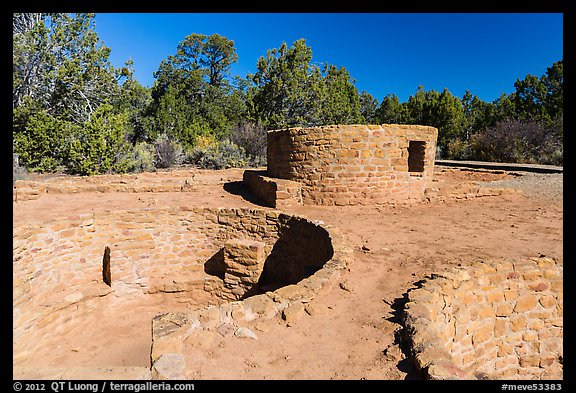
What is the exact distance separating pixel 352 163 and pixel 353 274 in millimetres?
4270

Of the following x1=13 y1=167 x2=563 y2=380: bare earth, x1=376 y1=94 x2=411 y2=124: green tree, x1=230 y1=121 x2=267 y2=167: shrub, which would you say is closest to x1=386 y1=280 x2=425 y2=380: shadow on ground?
x1=13 y1=167 x2=563 y2=380: bare earth

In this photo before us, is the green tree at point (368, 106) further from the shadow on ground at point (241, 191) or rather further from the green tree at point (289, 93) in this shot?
the shadow on ground at point (241, 191)

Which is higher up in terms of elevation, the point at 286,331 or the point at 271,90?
the point at 271,90

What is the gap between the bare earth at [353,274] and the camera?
116 inches

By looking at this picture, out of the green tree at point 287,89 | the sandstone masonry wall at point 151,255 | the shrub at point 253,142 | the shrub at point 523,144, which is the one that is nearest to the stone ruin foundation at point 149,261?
the sandstone masonry wall at point 151,255

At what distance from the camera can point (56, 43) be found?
60.6 feet

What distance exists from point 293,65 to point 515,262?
70.5 feet

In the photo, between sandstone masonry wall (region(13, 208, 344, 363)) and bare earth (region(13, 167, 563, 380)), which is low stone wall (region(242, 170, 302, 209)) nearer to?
bare earth (region(13, 167, 563, 380))

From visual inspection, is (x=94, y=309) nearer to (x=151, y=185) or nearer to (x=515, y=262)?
(x=151, y=185)

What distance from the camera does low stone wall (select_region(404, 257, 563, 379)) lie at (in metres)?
4.01

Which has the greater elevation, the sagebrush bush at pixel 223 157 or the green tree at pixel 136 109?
the green tree at pixel 136 109

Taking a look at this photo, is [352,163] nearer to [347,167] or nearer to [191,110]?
[347,167]
